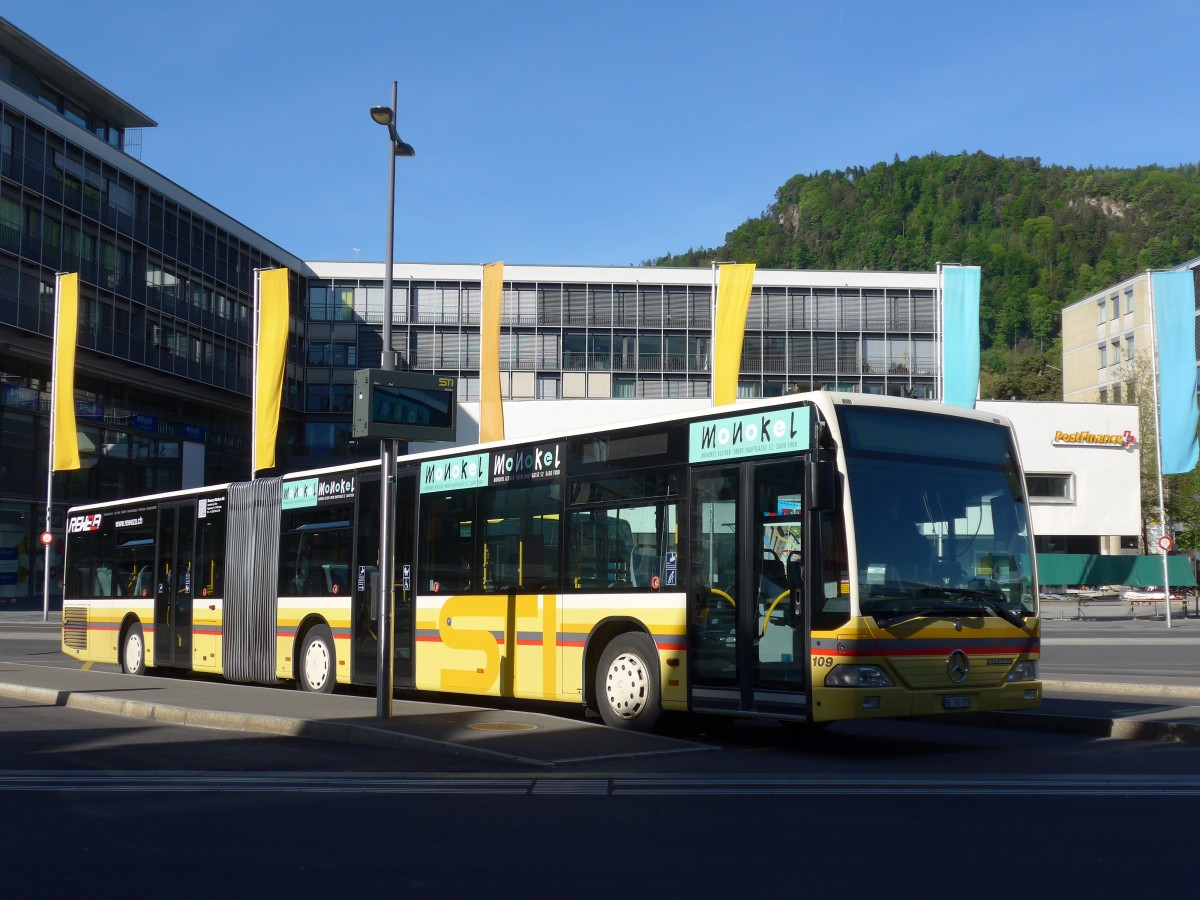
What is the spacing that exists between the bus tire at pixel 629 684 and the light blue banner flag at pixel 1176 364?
103ft

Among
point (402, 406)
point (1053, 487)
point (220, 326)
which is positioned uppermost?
point (220, 326)

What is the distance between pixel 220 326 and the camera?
65000mm

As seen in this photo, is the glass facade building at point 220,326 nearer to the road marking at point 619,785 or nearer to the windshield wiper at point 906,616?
the windshield wiper at point 906,616

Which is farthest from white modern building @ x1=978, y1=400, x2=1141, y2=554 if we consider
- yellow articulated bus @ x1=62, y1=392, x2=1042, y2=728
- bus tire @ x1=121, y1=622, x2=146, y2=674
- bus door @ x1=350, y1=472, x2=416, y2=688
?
yellow articulated bus @ x1=62, y1=392, x2=1042, y2=728

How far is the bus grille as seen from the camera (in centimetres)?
2309

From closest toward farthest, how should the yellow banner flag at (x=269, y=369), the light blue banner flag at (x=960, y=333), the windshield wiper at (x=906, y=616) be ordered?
the windshield wiper at (x=906, y=616), the light blue banner flag at (x=960, y=333), the yellow banner flag at (x=269, y=369)

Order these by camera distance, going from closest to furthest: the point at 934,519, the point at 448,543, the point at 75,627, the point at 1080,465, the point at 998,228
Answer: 1. the point at 934,519
2. the point at 448,543
3. the point at 75,627
4. the point at 1080,465
5. the point at 998,228

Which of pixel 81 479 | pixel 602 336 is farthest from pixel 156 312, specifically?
pixel 602 336

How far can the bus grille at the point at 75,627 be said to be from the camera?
2309cm

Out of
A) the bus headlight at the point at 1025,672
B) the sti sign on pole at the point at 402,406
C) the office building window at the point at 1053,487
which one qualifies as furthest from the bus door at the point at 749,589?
the office building window at the point at 1053,487

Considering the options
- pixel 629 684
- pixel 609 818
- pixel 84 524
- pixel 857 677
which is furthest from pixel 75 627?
pixel 609 818

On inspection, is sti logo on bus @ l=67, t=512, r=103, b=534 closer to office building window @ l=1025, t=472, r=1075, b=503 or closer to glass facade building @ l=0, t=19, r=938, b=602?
glass facade building @ l=0, t=19, r=938, b=602

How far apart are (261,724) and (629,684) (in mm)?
3869

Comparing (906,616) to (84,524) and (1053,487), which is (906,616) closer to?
(84,524)
